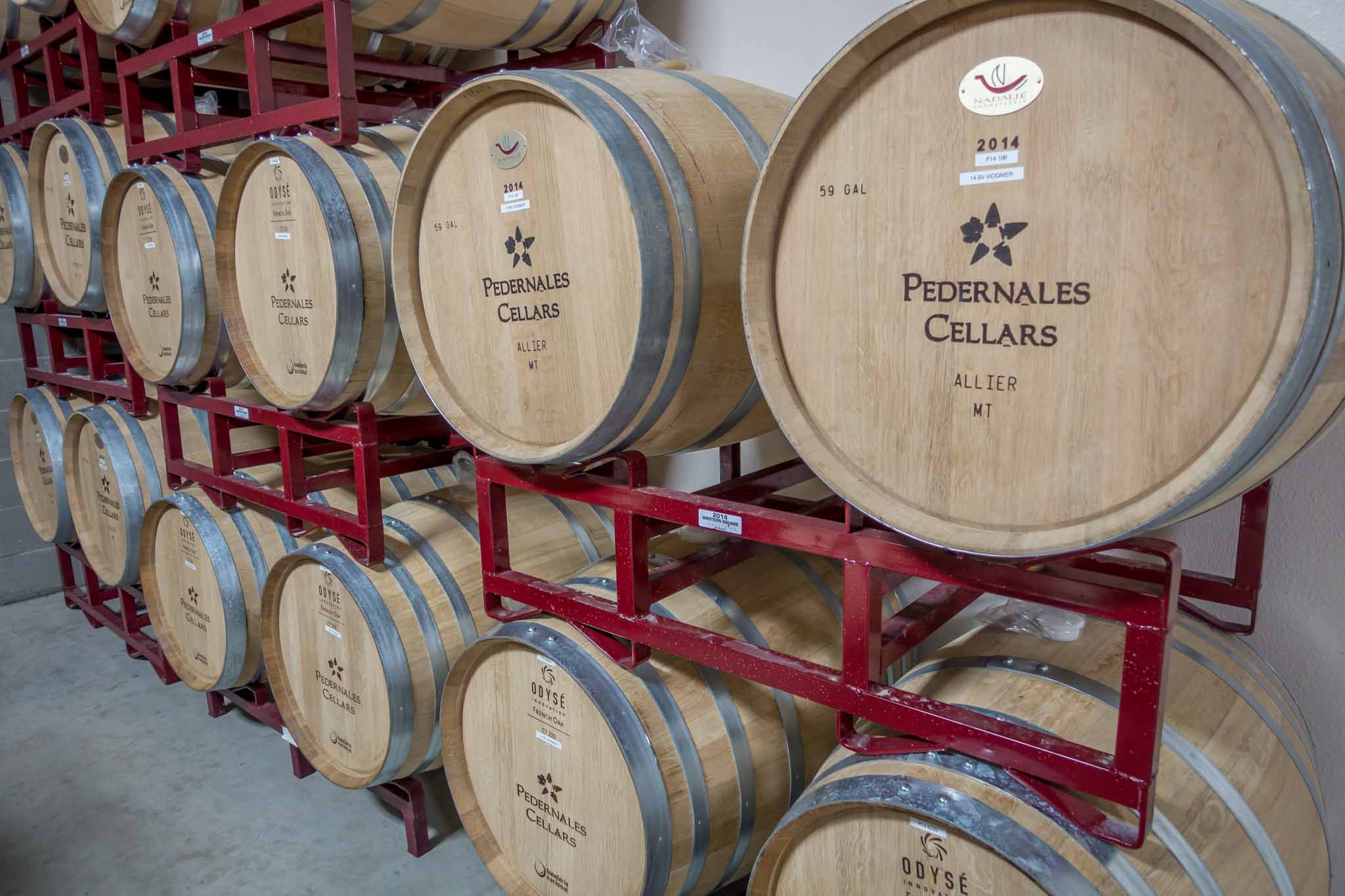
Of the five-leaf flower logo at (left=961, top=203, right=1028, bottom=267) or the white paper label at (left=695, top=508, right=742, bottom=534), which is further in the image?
the white paper label at (left=695, top=508, right=742, bottom=534)

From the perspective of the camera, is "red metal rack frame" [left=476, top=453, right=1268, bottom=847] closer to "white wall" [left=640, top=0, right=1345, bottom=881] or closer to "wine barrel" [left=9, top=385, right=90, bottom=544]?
"white wall" [left=640, top=0, right=1345, bottom=881]

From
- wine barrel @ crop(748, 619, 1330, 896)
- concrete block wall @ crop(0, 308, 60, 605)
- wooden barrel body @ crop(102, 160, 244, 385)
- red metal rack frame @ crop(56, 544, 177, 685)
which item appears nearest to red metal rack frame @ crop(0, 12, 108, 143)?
wooden barrel body @ crop(102, 160, 244, 385)

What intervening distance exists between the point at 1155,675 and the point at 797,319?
2.62 ft

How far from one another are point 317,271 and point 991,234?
6.81ft

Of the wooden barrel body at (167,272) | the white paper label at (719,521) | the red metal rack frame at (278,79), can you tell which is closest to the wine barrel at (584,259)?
the white paper label at (719,521)

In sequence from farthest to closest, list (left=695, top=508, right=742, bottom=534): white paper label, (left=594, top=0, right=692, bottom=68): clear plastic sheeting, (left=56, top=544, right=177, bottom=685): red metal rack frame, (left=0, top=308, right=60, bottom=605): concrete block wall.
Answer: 1. (left=0, top=308, right=60, bottom=605): concrete block wall
2. (left=56, top=544, right=177, bottom=685): red metal rack frame
3. (left=594, top=0, right=692, bottom=68): clear plastic sheeting
4. (left=695, top=508, right=742, bottom=534): white paper label

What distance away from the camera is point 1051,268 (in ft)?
4.04

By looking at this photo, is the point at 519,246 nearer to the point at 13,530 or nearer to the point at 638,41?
the point at 638,41

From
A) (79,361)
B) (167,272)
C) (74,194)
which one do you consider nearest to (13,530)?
(79,361)

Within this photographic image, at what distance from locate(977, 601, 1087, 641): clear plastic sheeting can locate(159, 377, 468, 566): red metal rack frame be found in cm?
174

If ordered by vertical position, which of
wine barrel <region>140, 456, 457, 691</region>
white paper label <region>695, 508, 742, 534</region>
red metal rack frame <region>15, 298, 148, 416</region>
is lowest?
wine barrel <region>140, 456, 457, 691</region>

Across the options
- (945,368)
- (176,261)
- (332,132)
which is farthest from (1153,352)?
(176,261)

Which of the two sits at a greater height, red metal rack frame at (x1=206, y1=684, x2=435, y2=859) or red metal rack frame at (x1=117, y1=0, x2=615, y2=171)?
red metal rack frame at (x1=117, y1=0, x2=615, y2=171)

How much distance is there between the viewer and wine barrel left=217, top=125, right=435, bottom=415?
260 cm
